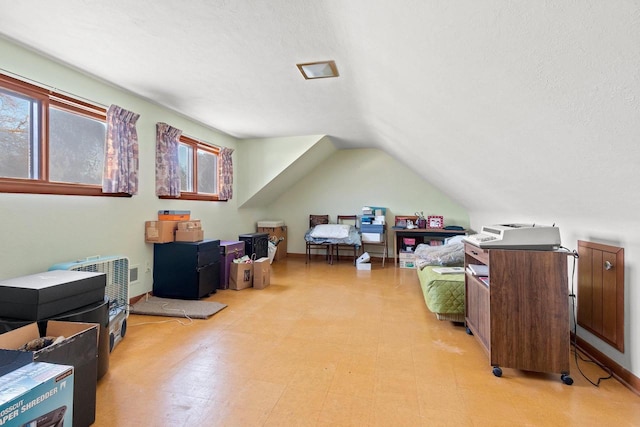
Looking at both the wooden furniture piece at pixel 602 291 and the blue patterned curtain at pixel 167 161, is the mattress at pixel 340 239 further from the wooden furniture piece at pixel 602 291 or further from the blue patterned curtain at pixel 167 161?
the wooden furniture piece at pixel 602 291

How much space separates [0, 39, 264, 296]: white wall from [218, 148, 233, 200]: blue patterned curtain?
59 centimetres

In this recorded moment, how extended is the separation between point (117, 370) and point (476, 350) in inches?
99.5

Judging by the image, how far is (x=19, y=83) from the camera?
219 centimetres

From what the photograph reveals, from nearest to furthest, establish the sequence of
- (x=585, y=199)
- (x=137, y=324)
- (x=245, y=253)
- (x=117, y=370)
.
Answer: (x=585, y=199) → (x=117, y=370) → (x=137, y=324) → (x=245, y=253)

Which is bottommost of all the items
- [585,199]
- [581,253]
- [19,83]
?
[581,253]

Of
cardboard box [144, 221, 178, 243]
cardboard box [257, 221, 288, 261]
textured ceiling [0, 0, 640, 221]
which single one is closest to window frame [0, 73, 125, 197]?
textured ceiling [0, 0, 640, 221]

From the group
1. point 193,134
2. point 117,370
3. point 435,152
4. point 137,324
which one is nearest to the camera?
point 117,370

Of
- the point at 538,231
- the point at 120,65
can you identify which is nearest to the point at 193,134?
the point at 120,65

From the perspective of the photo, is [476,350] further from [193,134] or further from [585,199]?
[193,134]

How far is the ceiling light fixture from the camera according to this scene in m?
2.37

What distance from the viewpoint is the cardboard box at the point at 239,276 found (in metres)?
3.82

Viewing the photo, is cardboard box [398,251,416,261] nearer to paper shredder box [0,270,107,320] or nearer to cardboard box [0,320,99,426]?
paper shredder box [0,270,107,320]

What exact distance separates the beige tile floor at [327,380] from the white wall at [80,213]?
0.82 meters

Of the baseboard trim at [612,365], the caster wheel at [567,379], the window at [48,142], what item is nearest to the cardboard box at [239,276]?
the window at [48,142]
